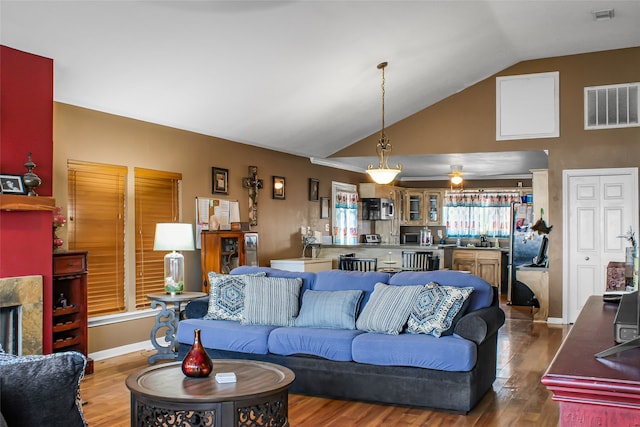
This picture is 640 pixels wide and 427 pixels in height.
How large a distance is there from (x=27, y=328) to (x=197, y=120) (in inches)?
118

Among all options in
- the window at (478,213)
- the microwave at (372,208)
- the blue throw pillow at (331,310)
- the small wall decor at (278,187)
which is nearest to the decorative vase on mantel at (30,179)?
the blue throw pillow at (331,310)

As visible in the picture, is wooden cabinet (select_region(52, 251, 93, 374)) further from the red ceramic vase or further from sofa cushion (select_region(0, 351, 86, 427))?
sofa cushion (select_region(0, 351, 86, 427))

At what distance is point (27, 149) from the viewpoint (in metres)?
4.66

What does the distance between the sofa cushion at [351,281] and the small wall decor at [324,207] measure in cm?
469

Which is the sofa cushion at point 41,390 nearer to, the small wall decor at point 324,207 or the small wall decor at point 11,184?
the small wall decor at point 11,184

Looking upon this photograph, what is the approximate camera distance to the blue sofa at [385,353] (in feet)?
13.6

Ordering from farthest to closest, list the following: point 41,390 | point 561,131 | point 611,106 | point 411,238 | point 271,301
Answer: point 411,238
point 561,131
point 611,106
point 271,301
point 41,390

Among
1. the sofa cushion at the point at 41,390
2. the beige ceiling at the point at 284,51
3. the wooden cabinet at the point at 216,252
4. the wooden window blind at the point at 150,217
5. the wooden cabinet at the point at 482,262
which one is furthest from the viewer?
the wooden cabinet at the point at 482,262

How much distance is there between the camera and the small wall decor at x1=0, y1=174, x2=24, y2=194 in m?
4.39

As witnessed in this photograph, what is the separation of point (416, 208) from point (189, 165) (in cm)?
726

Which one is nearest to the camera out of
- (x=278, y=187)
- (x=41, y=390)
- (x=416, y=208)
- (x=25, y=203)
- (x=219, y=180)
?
(x=41, y=390)

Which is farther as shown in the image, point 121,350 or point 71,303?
point 121,350

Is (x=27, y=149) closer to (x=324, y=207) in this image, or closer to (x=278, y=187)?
(x=278, y=187)

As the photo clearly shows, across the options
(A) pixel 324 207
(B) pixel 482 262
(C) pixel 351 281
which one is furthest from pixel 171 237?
(B) pixel 482 262
